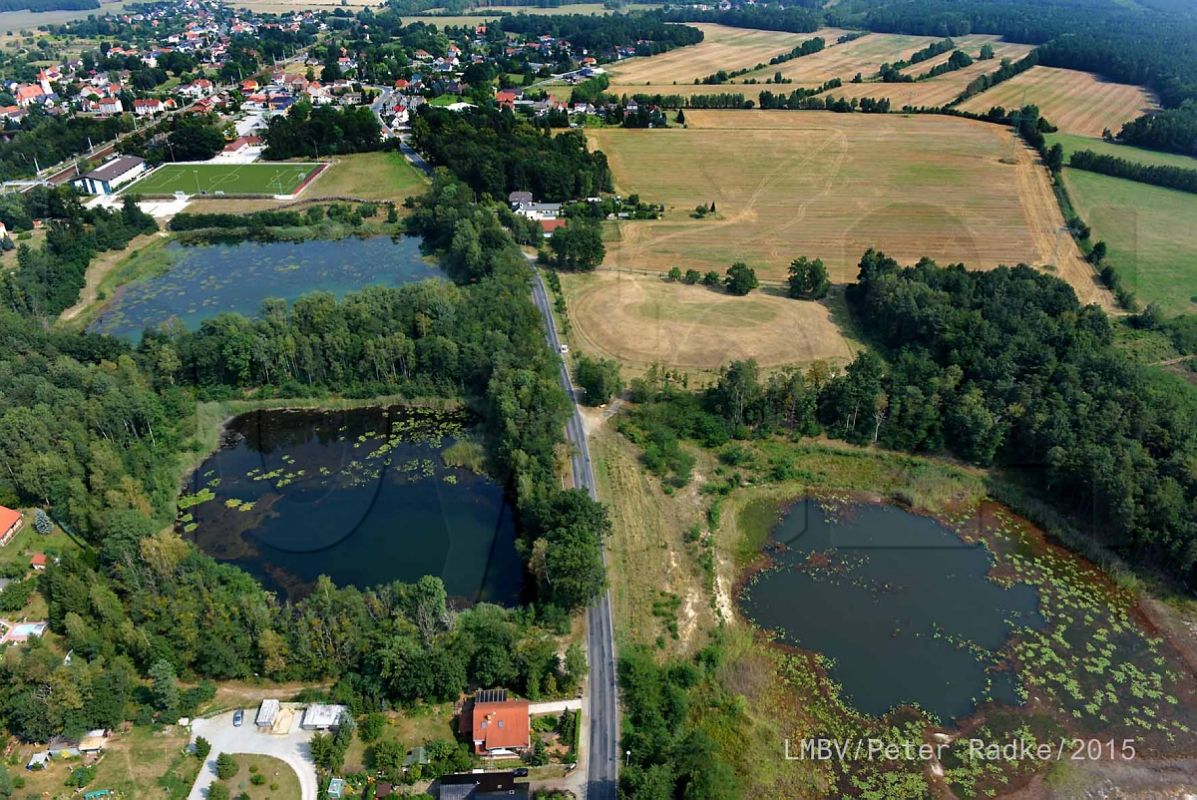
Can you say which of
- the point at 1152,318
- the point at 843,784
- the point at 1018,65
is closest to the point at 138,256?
the point at 843,784

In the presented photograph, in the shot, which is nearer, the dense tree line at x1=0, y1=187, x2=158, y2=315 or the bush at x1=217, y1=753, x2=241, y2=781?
the bush at x1=217, y1=753, x2=241, y2=781

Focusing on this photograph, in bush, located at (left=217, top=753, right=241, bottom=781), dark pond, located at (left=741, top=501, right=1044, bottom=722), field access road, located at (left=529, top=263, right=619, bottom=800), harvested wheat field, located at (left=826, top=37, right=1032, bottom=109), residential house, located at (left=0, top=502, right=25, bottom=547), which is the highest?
harvested wheat field, located at (left=826, top=37, right=1032, bottom=109)

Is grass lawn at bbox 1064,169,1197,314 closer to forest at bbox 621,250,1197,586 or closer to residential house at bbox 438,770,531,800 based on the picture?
forest at bbox 621,250,1197,586

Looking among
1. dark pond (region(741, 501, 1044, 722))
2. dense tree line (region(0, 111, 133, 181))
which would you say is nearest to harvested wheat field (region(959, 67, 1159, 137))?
dark pond (region(741, 501, 1044, 722))

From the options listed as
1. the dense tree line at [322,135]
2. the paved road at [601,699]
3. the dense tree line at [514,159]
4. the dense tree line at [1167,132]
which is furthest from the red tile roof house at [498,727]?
the dense tree line at [1167,132]

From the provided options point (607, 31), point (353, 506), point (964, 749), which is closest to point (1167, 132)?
point (964, 749)

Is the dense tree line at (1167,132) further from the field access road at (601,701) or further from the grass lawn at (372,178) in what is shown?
the field access road at (601,701)

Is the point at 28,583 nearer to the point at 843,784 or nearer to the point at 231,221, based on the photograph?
the point at 843,784
